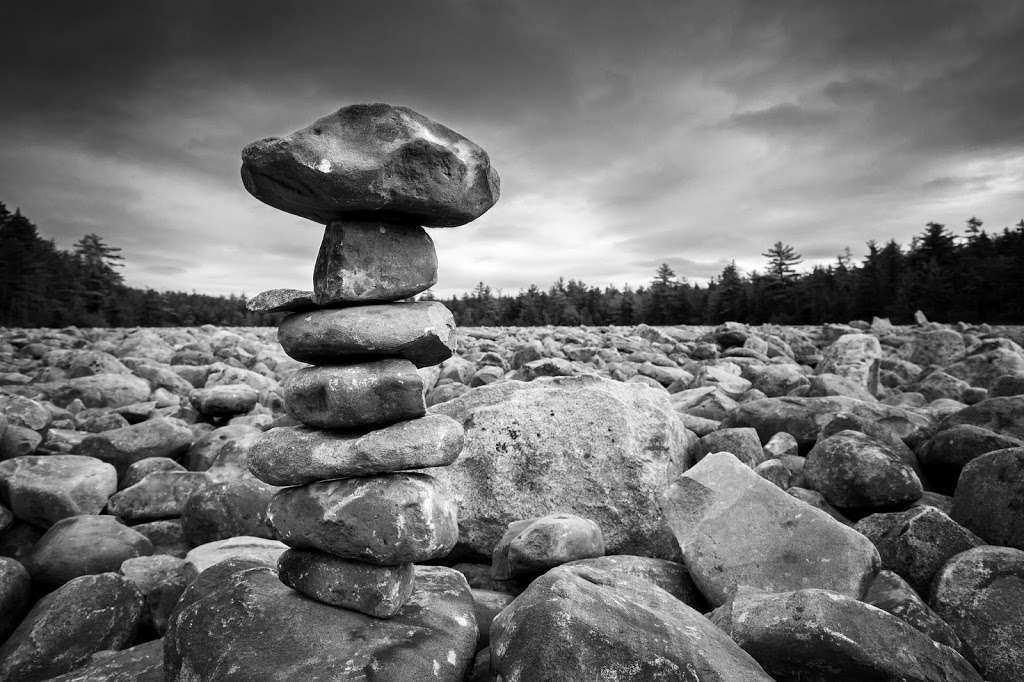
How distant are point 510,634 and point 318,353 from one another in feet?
9.44

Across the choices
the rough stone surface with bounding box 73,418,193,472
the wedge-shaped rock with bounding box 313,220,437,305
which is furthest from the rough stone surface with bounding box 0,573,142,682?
the rough stone surface with bounding box 73,418,193,472

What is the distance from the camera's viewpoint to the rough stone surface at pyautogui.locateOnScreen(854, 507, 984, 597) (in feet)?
18.6

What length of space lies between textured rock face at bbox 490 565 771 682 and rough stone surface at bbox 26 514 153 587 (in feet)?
17.7

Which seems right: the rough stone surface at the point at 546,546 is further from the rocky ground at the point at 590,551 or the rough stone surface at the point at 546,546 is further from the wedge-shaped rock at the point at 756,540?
the wedge-shaped rock at the point at 756,540

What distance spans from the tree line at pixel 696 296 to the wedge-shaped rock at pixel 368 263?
5846cm

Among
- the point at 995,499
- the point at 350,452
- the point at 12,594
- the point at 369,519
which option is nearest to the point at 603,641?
the point at 369,519

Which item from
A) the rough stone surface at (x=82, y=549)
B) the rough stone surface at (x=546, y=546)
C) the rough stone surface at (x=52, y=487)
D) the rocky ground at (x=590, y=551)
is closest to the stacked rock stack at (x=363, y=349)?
the rocky ground at (x=590, y=551)

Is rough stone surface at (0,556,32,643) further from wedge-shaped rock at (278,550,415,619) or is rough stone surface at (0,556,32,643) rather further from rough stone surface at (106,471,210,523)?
wedge-shaped rock at (278,550,415,619)

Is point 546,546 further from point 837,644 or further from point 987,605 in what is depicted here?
point 987,605

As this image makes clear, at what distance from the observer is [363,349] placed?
499 cm

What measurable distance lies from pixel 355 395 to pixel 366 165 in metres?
1.93

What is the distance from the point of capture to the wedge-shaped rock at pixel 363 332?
4926 millimetres

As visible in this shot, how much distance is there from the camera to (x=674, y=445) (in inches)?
299

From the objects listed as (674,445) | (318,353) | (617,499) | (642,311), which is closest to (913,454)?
(674,445)
